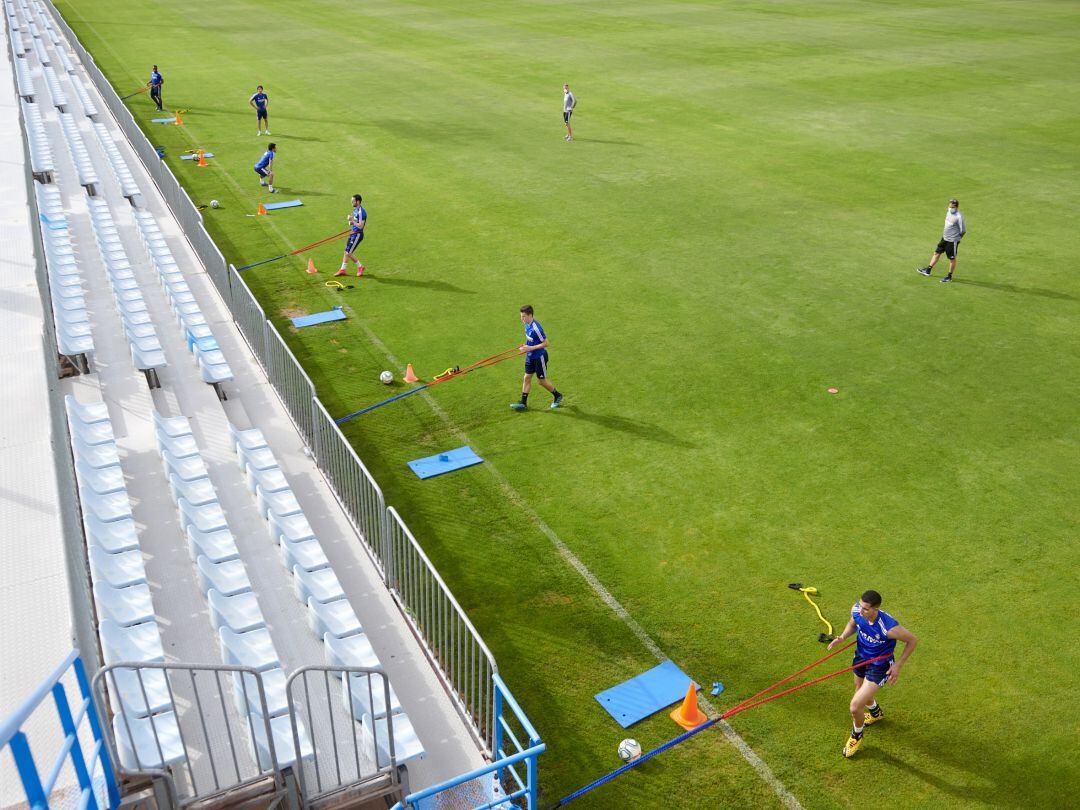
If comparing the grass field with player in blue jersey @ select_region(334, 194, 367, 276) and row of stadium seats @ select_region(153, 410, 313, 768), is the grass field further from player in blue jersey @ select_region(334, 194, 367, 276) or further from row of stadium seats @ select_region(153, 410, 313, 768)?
row of stadium seats @ select_region(153, 410, 313, 768)

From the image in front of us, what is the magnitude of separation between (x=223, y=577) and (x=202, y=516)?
1.24 meters

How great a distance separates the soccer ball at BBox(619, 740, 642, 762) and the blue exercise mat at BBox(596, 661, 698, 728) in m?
0.38

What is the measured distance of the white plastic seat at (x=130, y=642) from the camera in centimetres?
785

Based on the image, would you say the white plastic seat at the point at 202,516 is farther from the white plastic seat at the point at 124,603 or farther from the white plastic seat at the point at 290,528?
the white plastic seat at the point at 124,603

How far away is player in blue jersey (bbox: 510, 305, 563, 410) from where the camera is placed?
13.4 metres

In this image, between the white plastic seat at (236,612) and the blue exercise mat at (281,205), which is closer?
the white plastic seat at (236,612)

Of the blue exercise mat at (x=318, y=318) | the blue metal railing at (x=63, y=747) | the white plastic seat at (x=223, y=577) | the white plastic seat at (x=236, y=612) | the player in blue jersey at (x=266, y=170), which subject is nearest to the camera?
the blue metal railing at (x=63, y=747)

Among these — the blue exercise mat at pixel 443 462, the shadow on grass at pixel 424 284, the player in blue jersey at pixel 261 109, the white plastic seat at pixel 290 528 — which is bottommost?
the blue exercise mat at pixel 443 462

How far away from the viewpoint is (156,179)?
23.6 meters

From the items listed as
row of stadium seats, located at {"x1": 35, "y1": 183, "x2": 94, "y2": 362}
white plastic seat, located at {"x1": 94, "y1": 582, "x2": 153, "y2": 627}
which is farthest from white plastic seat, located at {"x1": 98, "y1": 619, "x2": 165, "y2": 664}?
row of stadium seats, located at {"x1": 35, "y1": 183, "x2": 94, "y2": 362}

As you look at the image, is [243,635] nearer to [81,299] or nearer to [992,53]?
[81,299]

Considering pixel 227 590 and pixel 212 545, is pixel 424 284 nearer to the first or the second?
pixel 212 545

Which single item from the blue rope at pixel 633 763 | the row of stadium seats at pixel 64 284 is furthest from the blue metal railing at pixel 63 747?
the row of stadium seats at pixel 64 284

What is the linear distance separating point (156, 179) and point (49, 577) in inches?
717
